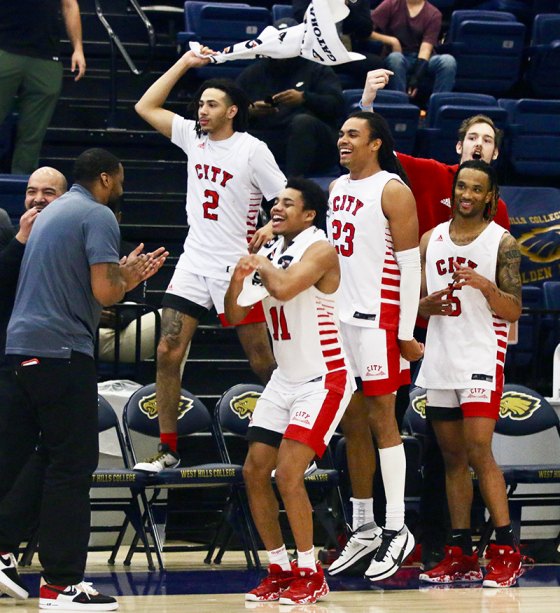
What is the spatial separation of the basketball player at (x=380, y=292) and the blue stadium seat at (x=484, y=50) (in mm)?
4976

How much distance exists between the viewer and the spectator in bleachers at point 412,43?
11180mm

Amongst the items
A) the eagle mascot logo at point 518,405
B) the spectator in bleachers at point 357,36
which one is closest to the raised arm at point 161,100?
the eagle mascot logo at point 518,405

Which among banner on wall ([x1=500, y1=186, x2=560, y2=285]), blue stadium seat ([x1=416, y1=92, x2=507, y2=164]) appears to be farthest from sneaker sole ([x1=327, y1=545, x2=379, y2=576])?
blue stadium seat ([x1=416, y1=92, x2=507, y2=164])

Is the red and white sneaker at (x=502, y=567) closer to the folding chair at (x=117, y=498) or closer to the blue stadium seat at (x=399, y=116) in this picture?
the folding chair at (x=117, y=498)

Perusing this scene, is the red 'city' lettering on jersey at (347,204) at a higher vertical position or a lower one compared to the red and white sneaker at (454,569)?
higher

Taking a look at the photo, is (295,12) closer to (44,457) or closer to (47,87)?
(47,87)

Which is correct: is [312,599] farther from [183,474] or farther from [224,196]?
[224,196]

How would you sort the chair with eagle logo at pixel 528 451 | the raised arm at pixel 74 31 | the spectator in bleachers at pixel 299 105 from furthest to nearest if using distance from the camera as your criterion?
1. the raised arm at pixel 74 31
2. the spectator in bleachers at pixel 299 105
3. the chair with eagle logo at pixel 528 451

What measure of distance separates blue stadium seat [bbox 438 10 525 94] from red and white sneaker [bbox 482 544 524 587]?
5.76m

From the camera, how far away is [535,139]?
1086 cm

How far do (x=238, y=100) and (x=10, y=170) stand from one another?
2945 mm

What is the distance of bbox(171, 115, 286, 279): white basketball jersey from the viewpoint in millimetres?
7395

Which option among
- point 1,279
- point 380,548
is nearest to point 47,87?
point 1,279

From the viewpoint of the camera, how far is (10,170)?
995 cm
